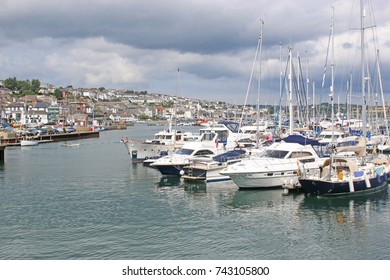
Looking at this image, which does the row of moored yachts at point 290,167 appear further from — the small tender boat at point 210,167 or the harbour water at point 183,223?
the harbour water at point 183,223

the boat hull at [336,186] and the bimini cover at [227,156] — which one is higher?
the bimini cover at [227,156]

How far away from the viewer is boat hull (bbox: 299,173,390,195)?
91.0 feet

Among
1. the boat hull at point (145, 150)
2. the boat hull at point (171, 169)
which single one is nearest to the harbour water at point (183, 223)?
the boat hull at point (171, 169)

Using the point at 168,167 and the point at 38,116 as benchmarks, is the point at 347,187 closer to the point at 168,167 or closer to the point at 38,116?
the point at 168,167

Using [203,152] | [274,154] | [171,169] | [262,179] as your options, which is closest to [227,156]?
[203,152]

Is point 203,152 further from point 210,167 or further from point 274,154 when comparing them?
point 274,154

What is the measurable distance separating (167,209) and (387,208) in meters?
12.5

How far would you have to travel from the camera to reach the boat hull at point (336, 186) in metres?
27.8

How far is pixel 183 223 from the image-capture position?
2261 cm

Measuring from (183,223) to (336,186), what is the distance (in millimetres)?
10538

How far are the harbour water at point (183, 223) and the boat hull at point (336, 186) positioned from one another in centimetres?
54

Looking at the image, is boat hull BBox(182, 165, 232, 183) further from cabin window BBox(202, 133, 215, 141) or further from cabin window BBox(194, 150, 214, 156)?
cabin window BBox(202, 133, 215, 141)

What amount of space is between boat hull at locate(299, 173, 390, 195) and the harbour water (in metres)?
0.54
